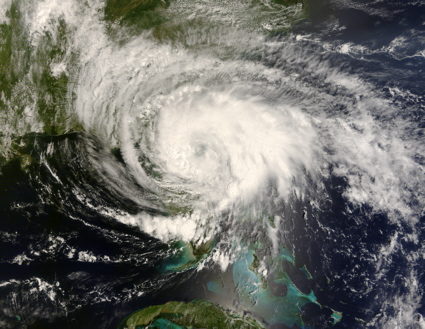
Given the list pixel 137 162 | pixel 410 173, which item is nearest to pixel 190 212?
pixel 137 162

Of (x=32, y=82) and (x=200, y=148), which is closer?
(x=32, y=82)

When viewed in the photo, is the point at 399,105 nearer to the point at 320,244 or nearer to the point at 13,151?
the point at 320,244

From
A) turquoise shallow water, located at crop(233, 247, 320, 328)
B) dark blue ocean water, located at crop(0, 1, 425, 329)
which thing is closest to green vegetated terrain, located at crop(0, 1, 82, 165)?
dark blue ocean water, located at crop(0, 1, 425, 329)

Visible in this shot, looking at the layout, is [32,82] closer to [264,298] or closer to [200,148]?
[200,148]

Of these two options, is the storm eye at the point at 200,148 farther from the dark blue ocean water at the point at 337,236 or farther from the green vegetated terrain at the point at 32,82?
the green vegetated terrain at the point at 32,82

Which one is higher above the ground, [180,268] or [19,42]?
[19,42]

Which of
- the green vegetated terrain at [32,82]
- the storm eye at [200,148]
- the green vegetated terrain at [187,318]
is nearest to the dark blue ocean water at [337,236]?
the green vegetated terrain at [187,318]

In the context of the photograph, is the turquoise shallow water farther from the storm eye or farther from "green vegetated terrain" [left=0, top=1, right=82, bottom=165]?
"green vegetated terrain" [left=0, top=1, right=82, bottom=165]

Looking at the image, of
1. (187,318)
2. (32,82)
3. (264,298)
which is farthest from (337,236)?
(32,82)
